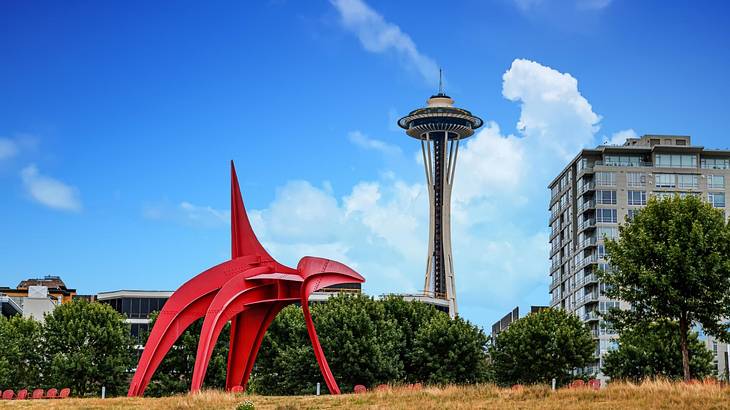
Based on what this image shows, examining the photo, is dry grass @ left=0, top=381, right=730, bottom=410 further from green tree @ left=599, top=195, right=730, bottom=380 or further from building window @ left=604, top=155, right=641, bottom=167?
building window @ left=604, top=155, right=641, bottom=167

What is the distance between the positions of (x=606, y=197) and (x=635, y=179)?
13.0 feet

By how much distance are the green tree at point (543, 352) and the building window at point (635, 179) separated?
155ft

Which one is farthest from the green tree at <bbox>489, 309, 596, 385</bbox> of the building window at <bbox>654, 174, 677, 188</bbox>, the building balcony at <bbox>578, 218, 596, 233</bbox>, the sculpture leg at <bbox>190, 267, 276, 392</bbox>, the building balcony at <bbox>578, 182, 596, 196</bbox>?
the building window at <bbox>654, 174, 677, 188</bbox>

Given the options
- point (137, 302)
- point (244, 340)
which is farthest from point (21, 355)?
point (137, 302)

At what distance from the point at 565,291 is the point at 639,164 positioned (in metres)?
18.7

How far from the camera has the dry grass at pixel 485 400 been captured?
36.8m

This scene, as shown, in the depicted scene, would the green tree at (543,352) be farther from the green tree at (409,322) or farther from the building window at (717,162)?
the building window at (717,162)

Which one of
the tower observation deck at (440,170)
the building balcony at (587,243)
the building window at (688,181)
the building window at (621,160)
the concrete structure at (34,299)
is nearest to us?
the concrete structure at (34,299)

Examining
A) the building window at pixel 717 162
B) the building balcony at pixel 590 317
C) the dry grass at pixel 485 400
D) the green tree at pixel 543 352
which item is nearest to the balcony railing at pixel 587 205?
the building balcony at pixel 590 317

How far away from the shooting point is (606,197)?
121 meters

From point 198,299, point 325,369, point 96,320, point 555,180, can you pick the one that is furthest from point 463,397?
point 555,180

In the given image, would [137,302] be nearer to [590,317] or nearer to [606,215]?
[590,317]

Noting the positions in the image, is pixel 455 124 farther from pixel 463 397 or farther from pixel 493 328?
pixel 463 397

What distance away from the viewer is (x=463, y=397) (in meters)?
40.8
